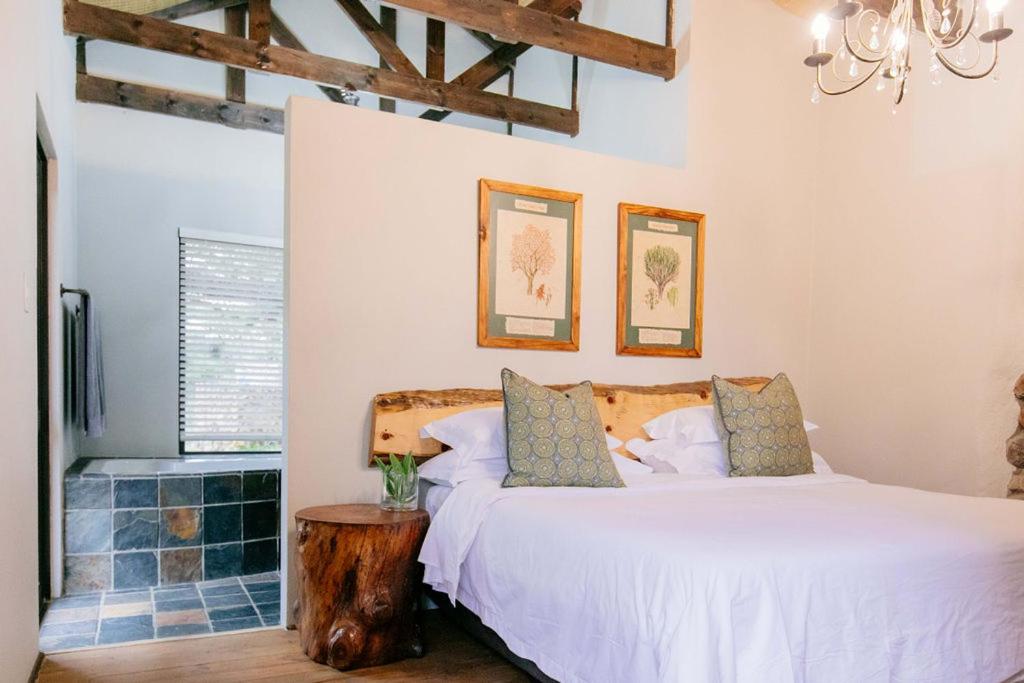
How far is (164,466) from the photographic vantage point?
15.3 feet

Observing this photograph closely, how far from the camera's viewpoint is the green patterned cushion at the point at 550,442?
289 cm

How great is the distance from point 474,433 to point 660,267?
153 centimetres

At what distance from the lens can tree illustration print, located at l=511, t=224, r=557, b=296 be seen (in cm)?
367

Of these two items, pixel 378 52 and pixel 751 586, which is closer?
pixel 751 586

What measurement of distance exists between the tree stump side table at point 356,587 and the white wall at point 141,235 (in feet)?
11.0

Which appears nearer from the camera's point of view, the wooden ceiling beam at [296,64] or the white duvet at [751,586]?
the white duvet at [751,586]

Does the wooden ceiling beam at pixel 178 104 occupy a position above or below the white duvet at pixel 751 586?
above

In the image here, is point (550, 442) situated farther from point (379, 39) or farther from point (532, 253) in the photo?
point (379, 39)

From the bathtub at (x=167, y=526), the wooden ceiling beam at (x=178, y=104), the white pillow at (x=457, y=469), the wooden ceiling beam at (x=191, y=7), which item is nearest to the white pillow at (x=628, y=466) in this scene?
the white pillow at (x=457, y=469)

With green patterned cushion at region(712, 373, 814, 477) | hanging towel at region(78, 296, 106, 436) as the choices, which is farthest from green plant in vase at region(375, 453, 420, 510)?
hanging towel at region(78, 296, 106, 436)

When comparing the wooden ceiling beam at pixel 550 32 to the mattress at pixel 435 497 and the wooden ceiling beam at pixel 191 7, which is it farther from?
the wooden ceiling beam at pixel 191 7

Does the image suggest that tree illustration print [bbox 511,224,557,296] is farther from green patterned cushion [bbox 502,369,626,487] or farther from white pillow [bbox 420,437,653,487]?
white pillow [bbox 420,437,653,487]

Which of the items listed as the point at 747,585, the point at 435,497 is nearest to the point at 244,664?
the point at 435,497

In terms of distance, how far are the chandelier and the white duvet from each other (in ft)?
4.55
